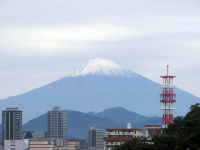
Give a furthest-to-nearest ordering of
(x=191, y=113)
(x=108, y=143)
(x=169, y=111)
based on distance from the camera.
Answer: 1. (x=108, y=143)
2. (x=169, y=111)
3. (x=191, y=113)

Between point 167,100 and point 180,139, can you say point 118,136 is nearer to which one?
point 167,100

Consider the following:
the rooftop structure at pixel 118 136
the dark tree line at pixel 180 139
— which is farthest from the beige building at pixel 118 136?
the dark tree line at pixel 180 139

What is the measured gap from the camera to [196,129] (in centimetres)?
9856

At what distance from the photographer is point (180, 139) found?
3900 inches

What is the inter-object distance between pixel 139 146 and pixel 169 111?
129 ft

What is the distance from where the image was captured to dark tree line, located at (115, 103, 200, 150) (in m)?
95.9

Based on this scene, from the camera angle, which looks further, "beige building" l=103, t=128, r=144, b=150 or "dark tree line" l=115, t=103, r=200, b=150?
"beige building" l=103, t=128, r=144, b=150

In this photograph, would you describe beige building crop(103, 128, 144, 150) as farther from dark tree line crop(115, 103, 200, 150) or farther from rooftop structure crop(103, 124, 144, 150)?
dark tree line crop(115, 103, 200, 150)

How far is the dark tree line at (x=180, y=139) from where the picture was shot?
315 ft

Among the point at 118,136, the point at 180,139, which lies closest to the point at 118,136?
the point at 118,136

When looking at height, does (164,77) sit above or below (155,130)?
above

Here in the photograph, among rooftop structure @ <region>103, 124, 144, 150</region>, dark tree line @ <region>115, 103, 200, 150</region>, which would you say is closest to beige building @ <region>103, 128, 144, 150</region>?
rooftop structure @ <region>103, 124, 144, 150</region>

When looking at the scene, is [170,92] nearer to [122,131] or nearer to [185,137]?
[122,131]

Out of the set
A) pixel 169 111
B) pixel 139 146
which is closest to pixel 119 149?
pixel 139 146
